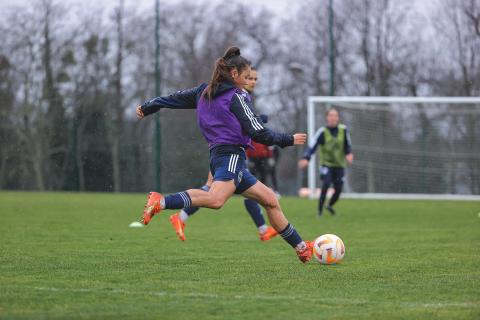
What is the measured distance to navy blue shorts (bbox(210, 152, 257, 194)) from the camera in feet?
22.7

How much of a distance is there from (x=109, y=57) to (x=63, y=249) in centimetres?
1512

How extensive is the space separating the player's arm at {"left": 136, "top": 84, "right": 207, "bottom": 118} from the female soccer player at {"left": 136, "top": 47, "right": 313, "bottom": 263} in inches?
5.2

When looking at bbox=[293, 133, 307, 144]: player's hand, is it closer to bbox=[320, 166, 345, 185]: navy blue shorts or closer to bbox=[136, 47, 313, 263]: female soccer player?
bbox=[136, 47, 313, 263]: female soccer player

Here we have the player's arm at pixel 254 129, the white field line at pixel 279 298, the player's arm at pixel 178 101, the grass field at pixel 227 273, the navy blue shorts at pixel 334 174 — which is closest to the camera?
the grass field at pixel 227 273

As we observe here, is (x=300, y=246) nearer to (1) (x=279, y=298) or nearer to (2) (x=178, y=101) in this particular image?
(2) (x=178, y=101)

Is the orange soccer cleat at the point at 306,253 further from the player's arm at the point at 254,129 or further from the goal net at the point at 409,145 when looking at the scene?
the goal net at the point at 409,145

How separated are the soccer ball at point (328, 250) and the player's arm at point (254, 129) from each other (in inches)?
38.4

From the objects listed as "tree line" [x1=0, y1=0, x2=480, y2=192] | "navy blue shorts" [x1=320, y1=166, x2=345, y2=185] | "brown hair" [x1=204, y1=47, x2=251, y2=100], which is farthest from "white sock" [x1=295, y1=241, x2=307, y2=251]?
"tree line" [x1=0, y1=0, x2=480, y2=192]

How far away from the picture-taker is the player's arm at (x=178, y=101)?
A: 741 cm

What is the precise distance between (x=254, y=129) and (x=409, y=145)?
48.3 feet

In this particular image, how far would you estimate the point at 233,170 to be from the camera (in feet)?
22.8

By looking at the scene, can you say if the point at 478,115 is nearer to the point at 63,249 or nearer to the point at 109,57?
the point at 109,57

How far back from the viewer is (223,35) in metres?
26.0

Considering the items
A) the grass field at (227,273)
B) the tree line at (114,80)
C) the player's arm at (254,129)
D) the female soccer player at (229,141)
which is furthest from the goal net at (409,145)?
the player's arm at (254,129)
